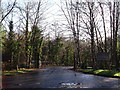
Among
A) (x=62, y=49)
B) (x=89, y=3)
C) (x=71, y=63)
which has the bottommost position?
(x=71, y=63)

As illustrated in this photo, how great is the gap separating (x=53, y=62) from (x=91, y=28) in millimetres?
45788

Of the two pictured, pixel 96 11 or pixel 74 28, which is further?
pixel 74 28

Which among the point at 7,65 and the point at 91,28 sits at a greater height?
the point at 91,28

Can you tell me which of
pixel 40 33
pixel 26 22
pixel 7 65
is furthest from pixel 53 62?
pixel 7 65

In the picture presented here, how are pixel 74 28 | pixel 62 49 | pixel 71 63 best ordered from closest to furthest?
1. pixel 74 28
2. pixel 71 63
3. pixel 62 49

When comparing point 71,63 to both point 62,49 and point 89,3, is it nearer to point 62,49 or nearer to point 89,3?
point 62,49

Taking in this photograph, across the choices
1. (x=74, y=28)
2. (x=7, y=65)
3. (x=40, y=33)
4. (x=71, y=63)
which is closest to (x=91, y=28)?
(x=74, y=28)

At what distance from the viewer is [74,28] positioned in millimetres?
35500

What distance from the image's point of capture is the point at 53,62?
70.9 m

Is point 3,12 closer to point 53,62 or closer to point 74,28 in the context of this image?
point 74,28

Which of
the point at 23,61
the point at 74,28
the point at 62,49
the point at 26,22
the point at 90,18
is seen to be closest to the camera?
the point at 90,18

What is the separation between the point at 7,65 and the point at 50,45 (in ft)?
131

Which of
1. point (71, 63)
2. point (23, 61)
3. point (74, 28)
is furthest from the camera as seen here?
point (71, 63)

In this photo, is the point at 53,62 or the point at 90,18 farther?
the point at 53,62
